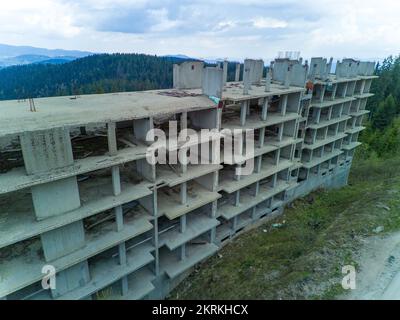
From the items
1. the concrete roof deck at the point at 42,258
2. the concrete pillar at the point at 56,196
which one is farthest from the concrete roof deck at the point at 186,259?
the concrete pillar at the point at 56,196

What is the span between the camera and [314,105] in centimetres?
1980

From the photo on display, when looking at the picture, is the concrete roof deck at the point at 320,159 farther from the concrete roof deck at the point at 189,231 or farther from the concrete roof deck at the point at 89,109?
the concrete roof deck at the point at 89,109

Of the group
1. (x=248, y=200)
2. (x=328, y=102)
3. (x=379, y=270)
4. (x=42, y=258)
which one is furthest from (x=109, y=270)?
(x=328, y=102)

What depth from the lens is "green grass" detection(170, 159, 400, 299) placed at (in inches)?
444

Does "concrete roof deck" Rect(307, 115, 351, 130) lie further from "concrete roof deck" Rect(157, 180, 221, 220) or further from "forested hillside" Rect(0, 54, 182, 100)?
"forested hillside" Rect(0, 54, 182, 100)

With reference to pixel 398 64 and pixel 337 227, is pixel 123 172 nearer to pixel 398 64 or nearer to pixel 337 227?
pixel 337 227

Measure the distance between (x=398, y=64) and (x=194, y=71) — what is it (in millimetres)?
58024

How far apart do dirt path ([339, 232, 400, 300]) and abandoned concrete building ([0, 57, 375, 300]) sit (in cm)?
647

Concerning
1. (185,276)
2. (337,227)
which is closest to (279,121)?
(337,227)

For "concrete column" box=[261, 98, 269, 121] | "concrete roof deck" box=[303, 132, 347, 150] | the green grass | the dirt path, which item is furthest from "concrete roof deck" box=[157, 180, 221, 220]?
"concrete roof deck" box=[303, 132, 347, 150]

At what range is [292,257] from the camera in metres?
14.6

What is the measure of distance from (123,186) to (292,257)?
10.1m

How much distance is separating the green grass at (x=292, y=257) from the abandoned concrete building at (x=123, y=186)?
1.04 meters

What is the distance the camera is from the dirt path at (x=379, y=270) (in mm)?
9844
